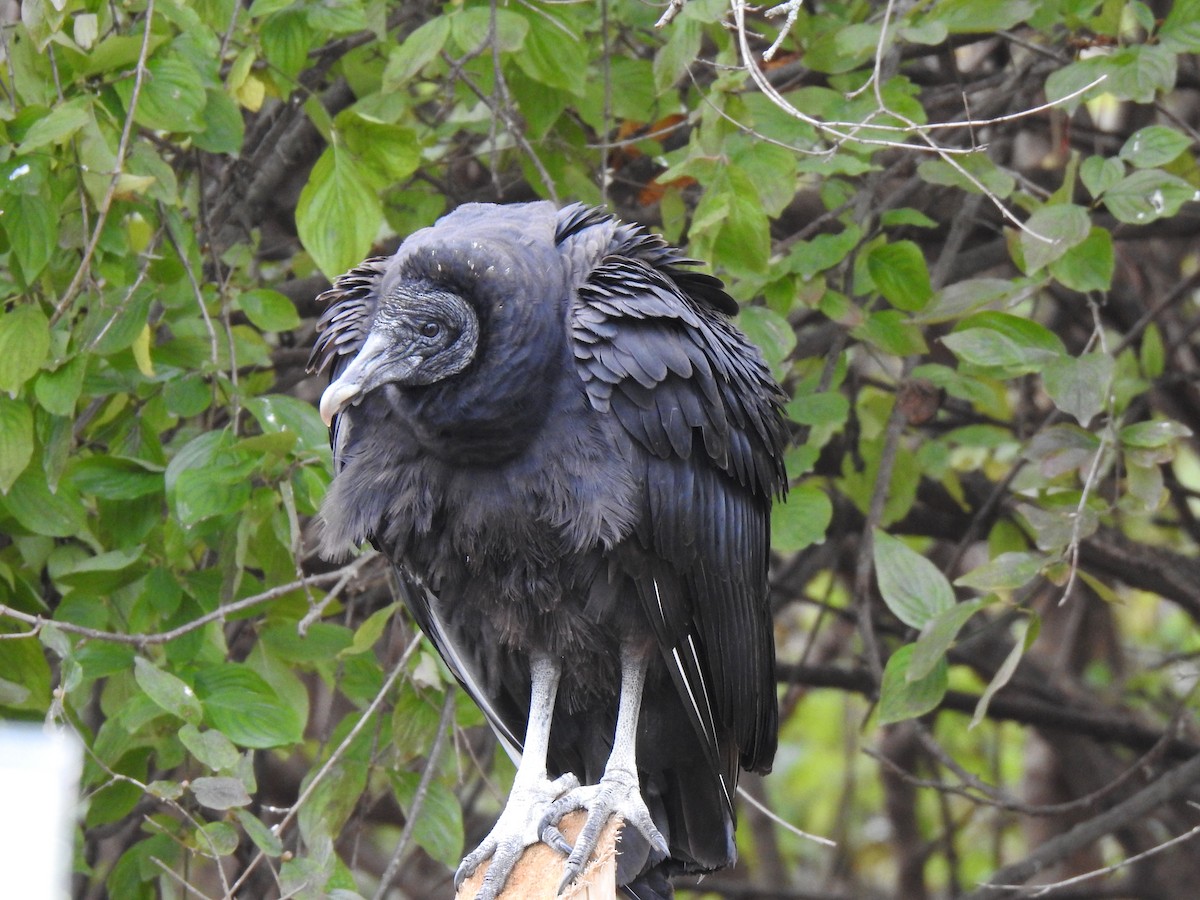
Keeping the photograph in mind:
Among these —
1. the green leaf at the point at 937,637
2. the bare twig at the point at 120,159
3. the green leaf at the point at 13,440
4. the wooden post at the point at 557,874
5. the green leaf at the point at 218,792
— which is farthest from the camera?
the green leaf at the point at 937,637

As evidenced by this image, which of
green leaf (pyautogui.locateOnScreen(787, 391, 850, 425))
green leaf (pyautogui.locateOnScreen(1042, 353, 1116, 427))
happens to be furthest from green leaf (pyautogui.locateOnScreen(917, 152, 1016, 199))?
green leaf (pyautogui.locateOnScreen(787, 391, 850, 425))

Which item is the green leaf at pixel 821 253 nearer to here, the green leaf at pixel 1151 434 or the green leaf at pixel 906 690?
the green leaf at pixel 1151 434

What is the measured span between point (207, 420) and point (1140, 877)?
4.80m

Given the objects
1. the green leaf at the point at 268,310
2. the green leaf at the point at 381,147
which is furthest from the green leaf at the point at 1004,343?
the green leaf at the point at 268,310

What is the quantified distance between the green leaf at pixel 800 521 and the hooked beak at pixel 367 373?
127cm

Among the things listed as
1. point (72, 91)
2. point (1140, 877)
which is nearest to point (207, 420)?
point (72, 91)

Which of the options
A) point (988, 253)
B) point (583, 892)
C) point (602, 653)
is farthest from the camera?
point (988, 253)

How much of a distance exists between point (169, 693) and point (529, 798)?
0.77 meters

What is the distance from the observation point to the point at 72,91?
3312 mm

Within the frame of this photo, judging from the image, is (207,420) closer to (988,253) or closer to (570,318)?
(570,318)

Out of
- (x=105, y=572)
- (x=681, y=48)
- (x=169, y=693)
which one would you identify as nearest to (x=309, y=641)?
(x=105, y=572)

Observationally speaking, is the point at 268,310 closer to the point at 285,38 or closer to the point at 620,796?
the point at 285,38

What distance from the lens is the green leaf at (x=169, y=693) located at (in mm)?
2932

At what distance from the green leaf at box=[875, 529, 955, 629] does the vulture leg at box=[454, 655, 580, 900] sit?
87cm
